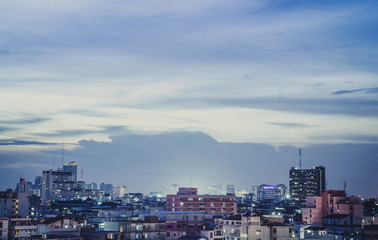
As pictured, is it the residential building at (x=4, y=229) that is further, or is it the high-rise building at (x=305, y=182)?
the high-rise building at (x=305, y=182)

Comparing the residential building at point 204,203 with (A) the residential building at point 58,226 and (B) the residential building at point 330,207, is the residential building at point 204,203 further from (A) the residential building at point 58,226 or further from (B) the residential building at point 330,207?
(A) the residential building at point 58,226

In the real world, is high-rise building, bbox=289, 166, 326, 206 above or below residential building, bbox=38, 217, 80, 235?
above

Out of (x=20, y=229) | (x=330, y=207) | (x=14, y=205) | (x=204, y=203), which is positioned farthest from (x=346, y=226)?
(x=14, y=205)

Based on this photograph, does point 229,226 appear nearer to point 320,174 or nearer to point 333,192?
point 333,192

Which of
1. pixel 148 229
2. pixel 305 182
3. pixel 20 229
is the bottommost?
pixel 148 229

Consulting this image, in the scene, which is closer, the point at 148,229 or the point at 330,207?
the point at 148,229

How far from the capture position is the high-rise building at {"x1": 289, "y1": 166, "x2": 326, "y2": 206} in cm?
16730

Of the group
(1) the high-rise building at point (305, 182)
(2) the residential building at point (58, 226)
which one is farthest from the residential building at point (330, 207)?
(1) the high-rise building at point (305, 182)

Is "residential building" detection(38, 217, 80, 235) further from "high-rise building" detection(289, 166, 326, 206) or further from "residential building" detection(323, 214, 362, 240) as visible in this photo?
"high-rise building" detection(289, 166, 326, 206)

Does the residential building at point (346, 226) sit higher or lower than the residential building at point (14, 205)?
lower

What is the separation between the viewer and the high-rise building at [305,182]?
16730 centimetres

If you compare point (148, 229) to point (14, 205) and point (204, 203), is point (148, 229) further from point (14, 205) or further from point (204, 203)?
point (204, 203)

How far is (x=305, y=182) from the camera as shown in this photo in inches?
6718

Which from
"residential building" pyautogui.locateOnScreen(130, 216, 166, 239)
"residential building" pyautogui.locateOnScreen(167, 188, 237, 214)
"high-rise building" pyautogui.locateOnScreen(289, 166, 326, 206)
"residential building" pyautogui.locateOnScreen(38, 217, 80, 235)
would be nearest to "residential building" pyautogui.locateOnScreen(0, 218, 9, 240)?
"residential building" pyautogui.locateOnScreen(38, 217, 80, 235)
